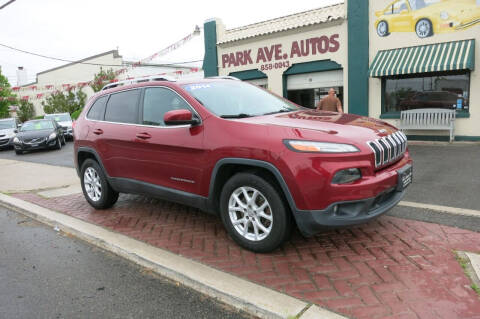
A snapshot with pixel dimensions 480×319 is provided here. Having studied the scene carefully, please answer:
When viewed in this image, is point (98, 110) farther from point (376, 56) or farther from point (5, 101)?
point (5, 101)

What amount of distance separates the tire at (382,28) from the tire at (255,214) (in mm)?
10858

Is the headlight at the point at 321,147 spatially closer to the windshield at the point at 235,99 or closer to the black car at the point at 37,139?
the windshield at the point at 235,99

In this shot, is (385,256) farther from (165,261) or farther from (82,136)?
(82,136)

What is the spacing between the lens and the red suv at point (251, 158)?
3209mm

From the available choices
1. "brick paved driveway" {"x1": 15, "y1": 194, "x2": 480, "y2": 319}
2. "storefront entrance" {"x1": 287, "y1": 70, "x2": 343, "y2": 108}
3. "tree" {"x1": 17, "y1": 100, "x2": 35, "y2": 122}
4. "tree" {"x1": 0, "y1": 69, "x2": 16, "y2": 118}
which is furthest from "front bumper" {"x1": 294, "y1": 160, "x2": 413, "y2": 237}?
"tree" {"x1": 17, "y1": 100, "x2": 35, "y2": 122}

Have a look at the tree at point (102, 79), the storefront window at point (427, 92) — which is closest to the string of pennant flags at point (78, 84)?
the tree at point (102, 79)

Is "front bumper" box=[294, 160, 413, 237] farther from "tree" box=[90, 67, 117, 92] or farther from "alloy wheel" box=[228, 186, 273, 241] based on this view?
"tree" box=[90, 67, 117, 92]

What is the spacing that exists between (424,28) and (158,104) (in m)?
10.3

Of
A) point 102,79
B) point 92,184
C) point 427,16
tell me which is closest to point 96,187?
point 92,184

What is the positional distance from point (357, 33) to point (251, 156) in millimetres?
11058

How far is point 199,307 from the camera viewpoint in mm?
2926

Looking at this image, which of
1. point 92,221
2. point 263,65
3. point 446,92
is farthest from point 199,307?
point 263,65

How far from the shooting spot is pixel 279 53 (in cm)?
1502

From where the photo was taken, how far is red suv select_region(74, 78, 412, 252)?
10.5 ft
